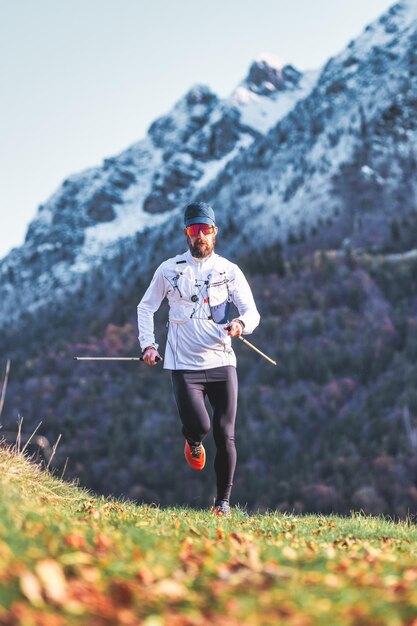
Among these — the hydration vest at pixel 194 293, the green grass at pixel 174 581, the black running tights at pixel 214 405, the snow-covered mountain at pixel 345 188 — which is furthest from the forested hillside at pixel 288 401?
the green grass at pixel 174 581

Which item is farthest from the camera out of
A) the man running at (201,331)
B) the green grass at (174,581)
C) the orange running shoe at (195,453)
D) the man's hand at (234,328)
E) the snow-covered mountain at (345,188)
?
the snow-covered mountain at (345,188)

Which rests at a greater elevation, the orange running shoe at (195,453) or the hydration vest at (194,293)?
the hydration vest at (194,293)

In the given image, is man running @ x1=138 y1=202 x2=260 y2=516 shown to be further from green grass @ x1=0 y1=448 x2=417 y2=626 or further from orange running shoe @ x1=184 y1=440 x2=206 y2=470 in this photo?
green grass @ x1=0 y1=448 x2=417 y2=626

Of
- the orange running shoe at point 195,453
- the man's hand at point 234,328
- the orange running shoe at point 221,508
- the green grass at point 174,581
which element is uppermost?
the man's hand at point 234,328

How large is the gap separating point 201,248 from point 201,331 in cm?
86

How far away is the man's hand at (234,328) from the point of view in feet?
25.6

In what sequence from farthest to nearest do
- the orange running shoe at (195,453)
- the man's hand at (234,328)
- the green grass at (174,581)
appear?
the orange running shoe at (195,453)
the man's hand at (234,328)
the green grass at (174,581)

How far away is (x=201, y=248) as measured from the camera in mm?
8078

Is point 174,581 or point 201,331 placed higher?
point 201,331

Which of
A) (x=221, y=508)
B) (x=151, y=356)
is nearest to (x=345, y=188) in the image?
(x=221, y=508)

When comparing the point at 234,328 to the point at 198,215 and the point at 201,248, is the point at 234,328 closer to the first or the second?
the point at 201,248

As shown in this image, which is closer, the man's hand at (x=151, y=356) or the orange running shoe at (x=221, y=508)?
the man's hand at (x=151, y=356)

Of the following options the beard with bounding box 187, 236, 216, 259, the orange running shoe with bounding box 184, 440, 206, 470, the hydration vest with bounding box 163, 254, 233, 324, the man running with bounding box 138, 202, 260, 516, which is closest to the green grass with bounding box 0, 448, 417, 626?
the man running with bounding box 138, 202, 260, 516

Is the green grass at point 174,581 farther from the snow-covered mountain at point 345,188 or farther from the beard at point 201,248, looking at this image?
the snow-covered mountain at point 345,188
